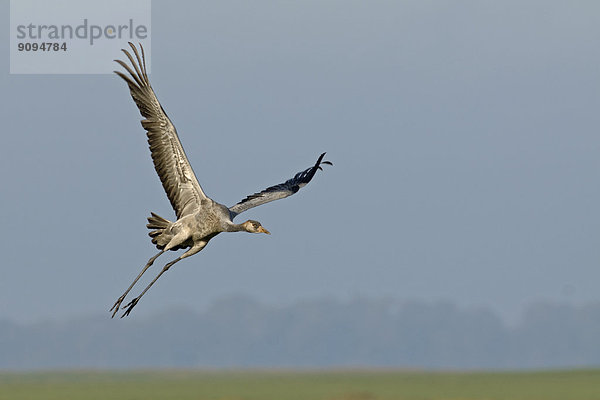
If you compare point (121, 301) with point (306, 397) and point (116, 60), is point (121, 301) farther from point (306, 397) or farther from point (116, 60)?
point (306, 397)

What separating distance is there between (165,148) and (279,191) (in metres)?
4.85

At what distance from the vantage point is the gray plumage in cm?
2408

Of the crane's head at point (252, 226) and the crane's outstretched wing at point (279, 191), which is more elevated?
the crane's outstretched wing at point (279, 191)

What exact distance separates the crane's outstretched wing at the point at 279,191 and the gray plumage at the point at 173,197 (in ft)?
2.73

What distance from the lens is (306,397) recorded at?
112 m

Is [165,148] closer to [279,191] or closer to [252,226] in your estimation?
[252,226]

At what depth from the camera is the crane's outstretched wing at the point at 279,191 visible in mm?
27297

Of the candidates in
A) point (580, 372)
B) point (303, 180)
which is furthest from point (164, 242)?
point (580, 372)

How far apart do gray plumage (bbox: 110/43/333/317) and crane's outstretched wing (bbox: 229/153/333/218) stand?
32.8 inches

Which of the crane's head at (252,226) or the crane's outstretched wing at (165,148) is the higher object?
the crane's outstretched wing at (165,148)

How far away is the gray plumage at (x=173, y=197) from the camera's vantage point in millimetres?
24078

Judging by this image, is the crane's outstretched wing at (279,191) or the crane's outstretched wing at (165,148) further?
the crane's outstretched wing at (279,191)

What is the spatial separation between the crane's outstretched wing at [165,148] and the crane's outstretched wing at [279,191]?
1.28 m

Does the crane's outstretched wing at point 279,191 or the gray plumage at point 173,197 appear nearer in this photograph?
the gray plumage at point 173,197
